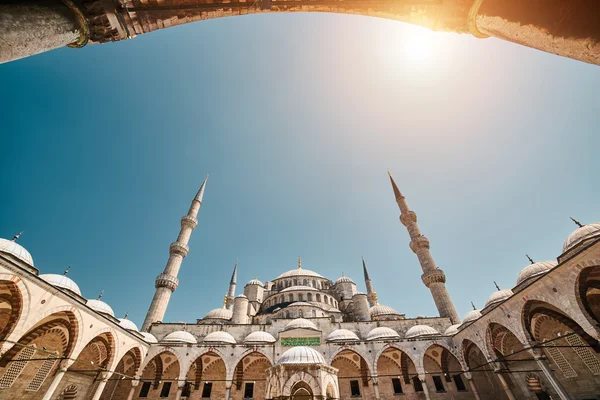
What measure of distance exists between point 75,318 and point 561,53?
1745cm

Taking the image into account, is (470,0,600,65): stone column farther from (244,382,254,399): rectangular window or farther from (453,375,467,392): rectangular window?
(453,375,467,392): rectangular window

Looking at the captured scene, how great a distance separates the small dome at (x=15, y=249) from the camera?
44.3ft

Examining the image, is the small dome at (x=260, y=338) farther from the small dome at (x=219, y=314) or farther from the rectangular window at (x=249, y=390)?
the small dome at (x=219, y=314)

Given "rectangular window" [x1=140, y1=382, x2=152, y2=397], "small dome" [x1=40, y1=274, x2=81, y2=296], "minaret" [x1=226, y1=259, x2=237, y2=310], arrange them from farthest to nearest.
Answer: "minaret" [x1=226, y1=259, x2=237, y2=310], "rectangular window" [x1=140, y1=382, x2=152, y2=397], "small dome" [x1=40, y1=274, x2=81, y2=296]

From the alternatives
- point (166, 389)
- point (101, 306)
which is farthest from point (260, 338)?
point (101, 306)

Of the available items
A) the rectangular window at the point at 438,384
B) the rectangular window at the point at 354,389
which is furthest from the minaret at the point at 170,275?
the rectangular window at the point at 438,384

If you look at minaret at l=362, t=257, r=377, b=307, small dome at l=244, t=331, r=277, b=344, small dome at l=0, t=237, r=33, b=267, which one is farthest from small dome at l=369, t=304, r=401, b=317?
small dome at l=0, t=237, r=33, b=267

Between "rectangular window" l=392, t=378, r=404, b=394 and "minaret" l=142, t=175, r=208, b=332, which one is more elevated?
"minaret" l=142, t=175, r=208, b=332

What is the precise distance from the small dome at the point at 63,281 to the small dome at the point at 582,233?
29.2 metres

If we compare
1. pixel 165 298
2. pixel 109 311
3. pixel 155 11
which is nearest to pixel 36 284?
pixel 109 311

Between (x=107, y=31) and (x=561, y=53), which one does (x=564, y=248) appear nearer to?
(x=561, y=53)

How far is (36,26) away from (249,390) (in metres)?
22.0

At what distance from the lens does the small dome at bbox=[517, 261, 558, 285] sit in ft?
54.2

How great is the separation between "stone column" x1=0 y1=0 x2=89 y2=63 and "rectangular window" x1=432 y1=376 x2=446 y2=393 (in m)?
24.1
